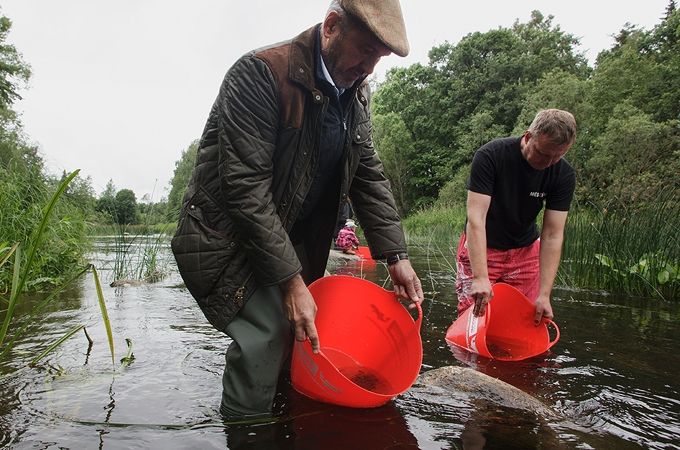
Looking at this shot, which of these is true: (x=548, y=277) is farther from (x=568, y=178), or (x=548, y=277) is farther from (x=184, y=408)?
(x=184, y=408)

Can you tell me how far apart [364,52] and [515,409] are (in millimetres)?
1526

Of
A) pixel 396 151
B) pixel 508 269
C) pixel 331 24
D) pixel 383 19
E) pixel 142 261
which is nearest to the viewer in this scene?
pixel 383 19

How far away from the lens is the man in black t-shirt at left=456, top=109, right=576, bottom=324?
110 inches

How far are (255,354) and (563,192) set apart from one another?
2.23 meters

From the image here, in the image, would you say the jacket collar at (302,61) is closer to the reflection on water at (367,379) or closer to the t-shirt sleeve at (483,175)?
the reflection on water at (367,379)

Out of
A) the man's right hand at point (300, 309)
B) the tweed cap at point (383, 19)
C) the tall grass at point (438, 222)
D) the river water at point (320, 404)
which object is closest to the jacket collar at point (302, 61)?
the tweed cap at point (383, 19)

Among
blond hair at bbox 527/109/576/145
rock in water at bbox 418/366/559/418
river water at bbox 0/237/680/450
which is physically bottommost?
river water at bbox 0/237/680/450

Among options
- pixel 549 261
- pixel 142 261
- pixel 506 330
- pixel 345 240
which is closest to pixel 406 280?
pixel 549 261

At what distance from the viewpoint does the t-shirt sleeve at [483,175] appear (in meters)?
2.96

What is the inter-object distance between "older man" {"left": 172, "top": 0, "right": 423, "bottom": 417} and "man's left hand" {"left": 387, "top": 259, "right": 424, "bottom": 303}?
473 mm

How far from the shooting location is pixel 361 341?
241 centimetres

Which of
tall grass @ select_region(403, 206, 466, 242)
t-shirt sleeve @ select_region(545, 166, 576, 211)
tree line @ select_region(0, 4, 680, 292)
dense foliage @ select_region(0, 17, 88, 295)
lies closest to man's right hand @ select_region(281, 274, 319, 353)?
t-shirt sleeve @ select_region(545, 166, 576, 211)

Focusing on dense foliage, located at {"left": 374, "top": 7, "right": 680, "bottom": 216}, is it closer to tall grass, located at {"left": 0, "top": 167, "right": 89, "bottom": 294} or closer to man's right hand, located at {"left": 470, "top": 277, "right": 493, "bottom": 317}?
man's right hand, located at {"left": 470, "top": 277, "right": 493, "bottom": 317}

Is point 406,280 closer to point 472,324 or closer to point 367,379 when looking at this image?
point 367,379
